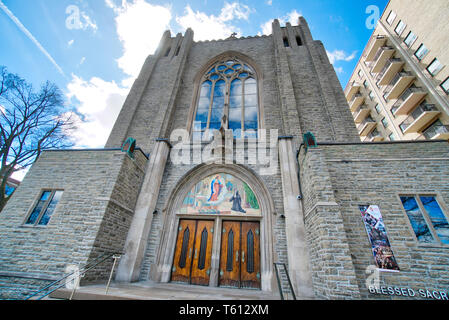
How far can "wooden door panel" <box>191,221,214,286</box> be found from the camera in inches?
236

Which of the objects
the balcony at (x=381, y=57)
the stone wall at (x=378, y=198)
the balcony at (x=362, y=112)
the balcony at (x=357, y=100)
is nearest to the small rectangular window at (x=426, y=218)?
the stone wall at (x=378, y=198)

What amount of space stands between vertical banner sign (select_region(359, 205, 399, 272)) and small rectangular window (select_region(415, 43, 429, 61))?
2116cm

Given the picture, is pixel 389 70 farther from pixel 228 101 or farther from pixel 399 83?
pixel 228 101

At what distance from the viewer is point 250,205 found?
6.69 m

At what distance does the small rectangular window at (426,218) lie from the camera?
4445mm

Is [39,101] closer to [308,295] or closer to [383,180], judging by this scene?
[308,295]

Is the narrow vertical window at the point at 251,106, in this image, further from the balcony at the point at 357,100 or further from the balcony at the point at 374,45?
the balcony at the point at 357,100

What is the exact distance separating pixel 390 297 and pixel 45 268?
30.8ft

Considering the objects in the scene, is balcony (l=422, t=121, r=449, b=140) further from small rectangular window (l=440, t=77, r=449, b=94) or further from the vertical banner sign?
the vertical banner sign

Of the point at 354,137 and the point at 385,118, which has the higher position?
the point at 385,118

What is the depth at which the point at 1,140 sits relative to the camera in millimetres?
10562

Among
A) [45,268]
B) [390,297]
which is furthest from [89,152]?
[390,297]

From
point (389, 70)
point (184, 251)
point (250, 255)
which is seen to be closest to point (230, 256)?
point (250, 255)

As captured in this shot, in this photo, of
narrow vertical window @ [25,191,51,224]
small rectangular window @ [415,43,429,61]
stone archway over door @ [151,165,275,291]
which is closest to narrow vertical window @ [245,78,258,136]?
stone archway over door @ [151,165,275,291]
